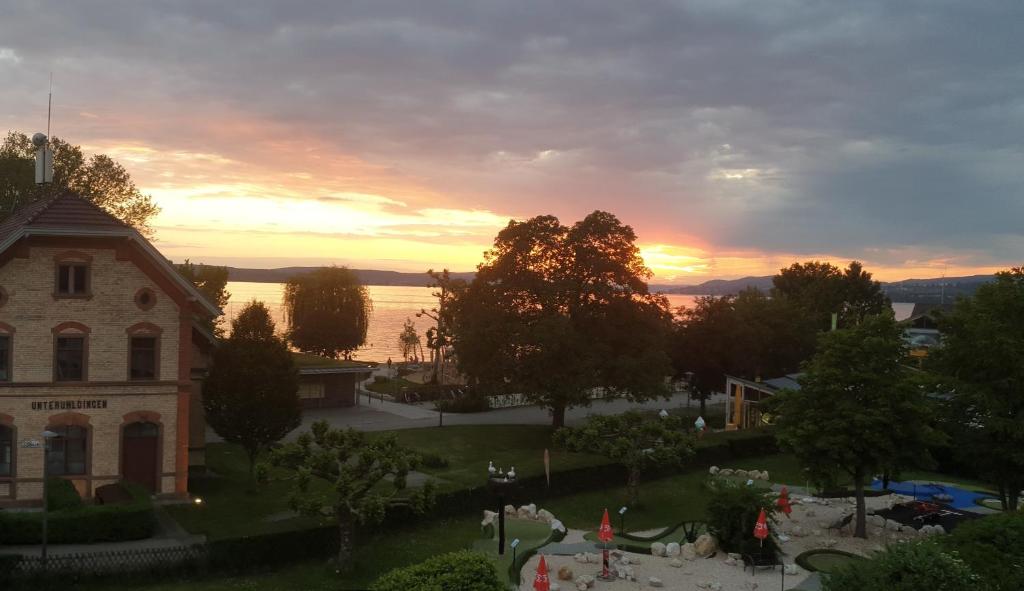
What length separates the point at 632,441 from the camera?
3130cm

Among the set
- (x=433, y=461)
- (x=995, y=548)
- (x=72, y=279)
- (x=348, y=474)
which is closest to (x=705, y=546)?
(x=995, y=548)

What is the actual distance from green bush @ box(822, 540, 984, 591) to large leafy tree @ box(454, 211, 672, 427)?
24251 mm

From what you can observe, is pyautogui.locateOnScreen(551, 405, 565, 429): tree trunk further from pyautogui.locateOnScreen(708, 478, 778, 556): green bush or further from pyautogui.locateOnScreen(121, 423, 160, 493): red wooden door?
pyautogui.locateOnScreen(121, 423, 160, 493): red wooden door

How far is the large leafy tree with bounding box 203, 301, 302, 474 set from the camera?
29.0 meters

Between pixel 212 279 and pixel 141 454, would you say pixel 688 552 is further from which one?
pixel 212 279

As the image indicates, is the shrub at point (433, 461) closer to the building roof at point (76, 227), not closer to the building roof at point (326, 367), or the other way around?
the building roof at point (76, 227)

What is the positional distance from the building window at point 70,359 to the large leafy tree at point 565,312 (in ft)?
62.3

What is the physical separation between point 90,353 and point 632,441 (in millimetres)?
20637

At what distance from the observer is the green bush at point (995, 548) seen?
53.3 ft

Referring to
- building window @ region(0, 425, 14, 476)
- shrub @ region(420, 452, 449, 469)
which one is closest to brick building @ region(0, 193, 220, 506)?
building window @ region(0, 425, 14, 476)

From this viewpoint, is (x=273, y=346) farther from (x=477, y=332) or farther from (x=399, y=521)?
(x=477, y=332)

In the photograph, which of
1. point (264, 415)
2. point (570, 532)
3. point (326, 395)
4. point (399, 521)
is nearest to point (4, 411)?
point (264, 415)

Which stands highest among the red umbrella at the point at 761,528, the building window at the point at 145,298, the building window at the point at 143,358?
the building window at the point at 145,298

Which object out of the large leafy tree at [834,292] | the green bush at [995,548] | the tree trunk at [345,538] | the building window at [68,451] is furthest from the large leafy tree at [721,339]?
the building window at [68,451]
